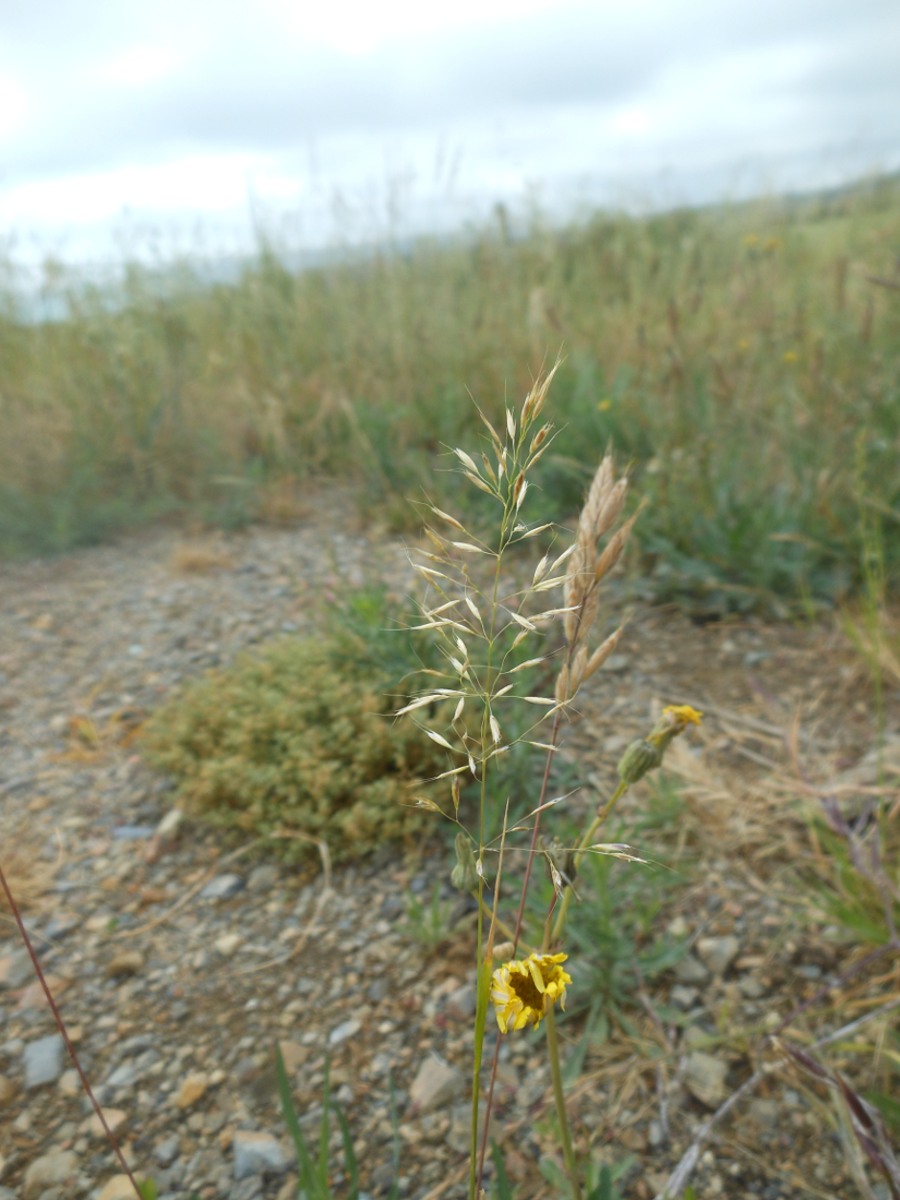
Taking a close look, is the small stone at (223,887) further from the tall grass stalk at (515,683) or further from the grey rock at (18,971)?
the tall grass stalk at (515,683)

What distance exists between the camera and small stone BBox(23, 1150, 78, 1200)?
1.36 metres

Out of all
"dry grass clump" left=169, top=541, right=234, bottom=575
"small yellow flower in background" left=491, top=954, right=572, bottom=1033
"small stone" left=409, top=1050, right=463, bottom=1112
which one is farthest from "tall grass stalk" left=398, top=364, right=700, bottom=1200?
"dry grass clump" left=169, top=541, right=234, bottom=575

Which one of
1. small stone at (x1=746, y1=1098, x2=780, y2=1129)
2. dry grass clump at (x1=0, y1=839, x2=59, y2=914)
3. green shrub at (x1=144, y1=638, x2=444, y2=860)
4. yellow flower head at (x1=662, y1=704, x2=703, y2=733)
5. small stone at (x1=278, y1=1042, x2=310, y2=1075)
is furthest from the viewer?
green shrub at (x1=144, y1=638, x2=444, y2=860)

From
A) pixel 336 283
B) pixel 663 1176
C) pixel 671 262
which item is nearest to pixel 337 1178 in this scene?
pixel 663 1176

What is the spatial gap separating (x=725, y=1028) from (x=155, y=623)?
2230 mm

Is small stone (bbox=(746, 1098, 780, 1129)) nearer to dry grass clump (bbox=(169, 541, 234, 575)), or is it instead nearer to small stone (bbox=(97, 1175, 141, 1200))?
small stone (bbox=(97, 1175, 141, 1200))

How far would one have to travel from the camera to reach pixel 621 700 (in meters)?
2.53

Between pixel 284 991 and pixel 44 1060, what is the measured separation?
44cm

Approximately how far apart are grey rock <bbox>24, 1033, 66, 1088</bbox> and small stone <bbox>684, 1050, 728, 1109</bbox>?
3.67 feet

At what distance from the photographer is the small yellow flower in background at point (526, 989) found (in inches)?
29.4

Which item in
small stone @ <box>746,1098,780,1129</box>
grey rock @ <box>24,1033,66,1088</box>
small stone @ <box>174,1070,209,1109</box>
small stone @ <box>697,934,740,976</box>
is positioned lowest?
small stone @ <box>746,1098,780,1129</box>

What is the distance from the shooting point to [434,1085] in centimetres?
154

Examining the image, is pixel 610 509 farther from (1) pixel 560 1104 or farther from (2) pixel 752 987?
(2) pixel 752 987

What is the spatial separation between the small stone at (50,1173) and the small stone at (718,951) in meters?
1.19
